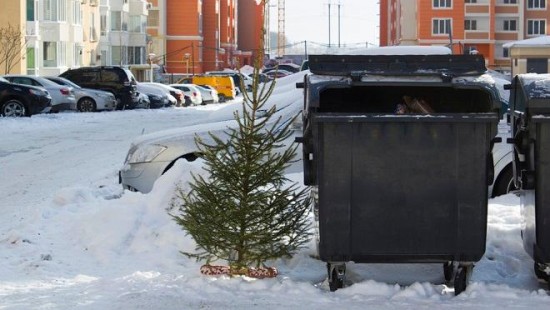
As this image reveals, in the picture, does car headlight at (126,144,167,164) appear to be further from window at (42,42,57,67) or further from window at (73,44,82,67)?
window at (73,44,82,67)

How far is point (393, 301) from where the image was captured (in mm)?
7555

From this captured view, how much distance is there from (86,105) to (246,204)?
34.5m

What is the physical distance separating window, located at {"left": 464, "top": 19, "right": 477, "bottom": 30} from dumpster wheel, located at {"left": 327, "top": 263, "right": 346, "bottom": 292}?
93.8 meters

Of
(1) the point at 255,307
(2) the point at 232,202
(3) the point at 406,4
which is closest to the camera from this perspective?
(1) the point at 255,307

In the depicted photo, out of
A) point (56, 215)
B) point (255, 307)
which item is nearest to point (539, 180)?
point (255, 307)

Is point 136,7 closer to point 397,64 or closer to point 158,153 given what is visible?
point 158,153

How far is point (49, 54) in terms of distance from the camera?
6569 centimetres

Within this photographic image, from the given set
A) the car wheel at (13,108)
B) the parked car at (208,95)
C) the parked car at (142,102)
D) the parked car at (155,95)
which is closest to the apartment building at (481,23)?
the parked car at (208,95)

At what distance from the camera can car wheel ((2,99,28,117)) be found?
34188 mm

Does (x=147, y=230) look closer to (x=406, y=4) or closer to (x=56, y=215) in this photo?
(x=56, y=215)

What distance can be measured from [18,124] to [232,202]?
78.3 ft

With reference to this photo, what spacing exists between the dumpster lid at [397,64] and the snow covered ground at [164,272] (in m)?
1.49

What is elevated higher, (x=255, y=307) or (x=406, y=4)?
(x=406, y=4)

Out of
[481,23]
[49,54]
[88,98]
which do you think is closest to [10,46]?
[49,54]
